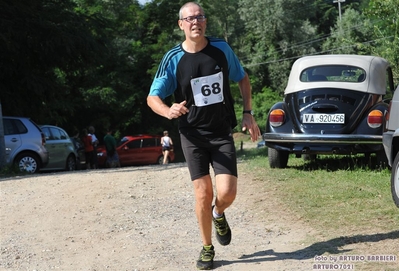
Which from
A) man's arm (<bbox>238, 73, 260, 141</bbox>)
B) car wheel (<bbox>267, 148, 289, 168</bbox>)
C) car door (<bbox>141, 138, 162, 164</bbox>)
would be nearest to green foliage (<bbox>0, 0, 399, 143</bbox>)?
car door (<bbox>141, 138, 162, 164</bbox>)

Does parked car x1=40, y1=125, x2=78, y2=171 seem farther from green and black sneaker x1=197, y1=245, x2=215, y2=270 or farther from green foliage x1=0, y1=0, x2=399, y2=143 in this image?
green and black sneaker x1=197, y1=245, x2=215, y2=270

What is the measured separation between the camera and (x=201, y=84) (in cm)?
629

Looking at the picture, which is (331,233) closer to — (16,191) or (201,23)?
(201,23)

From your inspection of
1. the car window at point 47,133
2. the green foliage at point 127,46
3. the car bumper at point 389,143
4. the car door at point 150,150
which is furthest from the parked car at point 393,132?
the car door at point 150,150

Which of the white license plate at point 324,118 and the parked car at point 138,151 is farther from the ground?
the white license plate at point 324,118

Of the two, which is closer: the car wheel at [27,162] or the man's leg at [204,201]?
the man's leg at [204,201]

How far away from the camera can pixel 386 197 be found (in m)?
9.00

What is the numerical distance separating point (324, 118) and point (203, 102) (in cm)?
555

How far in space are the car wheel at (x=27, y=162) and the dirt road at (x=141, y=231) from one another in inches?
277

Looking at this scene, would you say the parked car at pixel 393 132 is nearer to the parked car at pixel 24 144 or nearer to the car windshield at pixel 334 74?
the car windshield at pixel 334 74

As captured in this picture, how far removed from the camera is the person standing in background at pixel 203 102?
6309mm

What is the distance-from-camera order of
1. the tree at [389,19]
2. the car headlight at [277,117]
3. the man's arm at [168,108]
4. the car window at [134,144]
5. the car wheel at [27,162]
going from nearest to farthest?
the man's arm at [168,108] → the car headlight at [277,117] → the car wheel at [27,162] → the tree at [389,19] → the car window at [134,144]

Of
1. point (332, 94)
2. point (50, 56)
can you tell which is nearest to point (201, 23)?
point (332, 94)

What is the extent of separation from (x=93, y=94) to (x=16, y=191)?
34.3m
